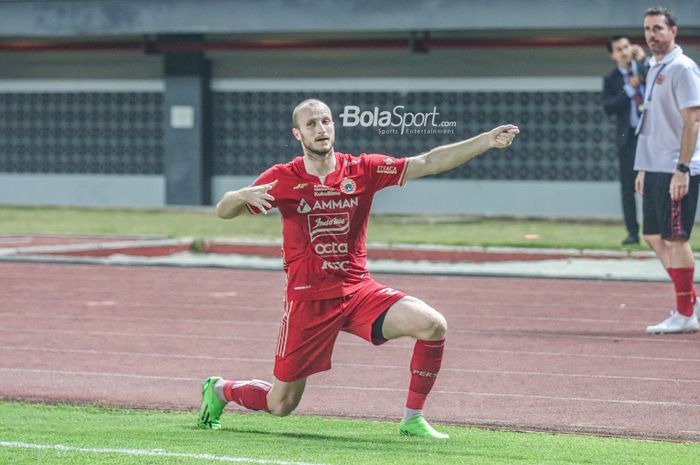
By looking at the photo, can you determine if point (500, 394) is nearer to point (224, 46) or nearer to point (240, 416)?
point (240, 416)

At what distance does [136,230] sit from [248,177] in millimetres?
6181

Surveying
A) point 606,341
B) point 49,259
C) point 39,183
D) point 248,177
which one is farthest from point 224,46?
point 606,341

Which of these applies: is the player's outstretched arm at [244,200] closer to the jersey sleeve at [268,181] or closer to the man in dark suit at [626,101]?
the jersey sleeve at [268,181]

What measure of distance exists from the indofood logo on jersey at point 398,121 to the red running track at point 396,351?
1.59m

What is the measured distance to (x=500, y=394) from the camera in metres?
8.88

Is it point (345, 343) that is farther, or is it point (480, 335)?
point (480, 335)

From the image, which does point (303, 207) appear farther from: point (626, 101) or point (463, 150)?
point (626, 101)

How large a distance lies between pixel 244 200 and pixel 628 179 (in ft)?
35.7

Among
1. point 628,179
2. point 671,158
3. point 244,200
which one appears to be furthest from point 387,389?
point 628,179

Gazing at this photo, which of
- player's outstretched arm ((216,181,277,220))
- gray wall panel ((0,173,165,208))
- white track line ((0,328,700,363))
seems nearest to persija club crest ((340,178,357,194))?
player's outstretched arm ((216,181,277,220))

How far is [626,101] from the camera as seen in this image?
53.8 ft

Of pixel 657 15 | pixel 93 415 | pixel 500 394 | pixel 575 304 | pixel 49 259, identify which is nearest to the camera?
pixel 93 415

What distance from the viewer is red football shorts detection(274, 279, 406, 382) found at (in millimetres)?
7383

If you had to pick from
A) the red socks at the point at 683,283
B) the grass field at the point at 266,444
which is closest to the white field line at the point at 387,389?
the grass field at the point at 266,444
